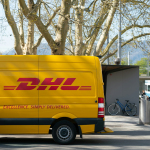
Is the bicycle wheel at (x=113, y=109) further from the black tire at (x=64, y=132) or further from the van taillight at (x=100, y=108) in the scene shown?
the black tire at (x=64, y=132)

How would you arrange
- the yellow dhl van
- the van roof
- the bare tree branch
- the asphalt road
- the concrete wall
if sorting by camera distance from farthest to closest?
1. the concrete wall
2. the bare tree branch
3. the van roof
4. the yellow dhl van
5. the asphalt road

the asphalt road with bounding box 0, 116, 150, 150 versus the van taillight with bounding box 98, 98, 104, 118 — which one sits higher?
the van taillight with bounding box 98, 98, 104, 118

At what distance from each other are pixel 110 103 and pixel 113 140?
7879mm

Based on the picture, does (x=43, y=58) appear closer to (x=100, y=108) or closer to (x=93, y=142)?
(x=100, y=108)

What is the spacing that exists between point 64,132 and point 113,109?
9.28 metres

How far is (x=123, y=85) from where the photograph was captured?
56.1 feet

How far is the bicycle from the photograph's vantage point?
A: 1708 centimetres

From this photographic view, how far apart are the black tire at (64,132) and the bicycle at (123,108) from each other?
29.5ft

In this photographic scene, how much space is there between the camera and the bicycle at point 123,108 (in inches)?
Result: 672

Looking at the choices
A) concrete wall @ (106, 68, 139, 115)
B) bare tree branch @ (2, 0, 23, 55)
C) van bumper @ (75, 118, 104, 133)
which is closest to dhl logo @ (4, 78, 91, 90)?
van bumper @ (75, 118, 104, 133)

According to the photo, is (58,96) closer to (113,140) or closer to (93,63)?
(93,63)

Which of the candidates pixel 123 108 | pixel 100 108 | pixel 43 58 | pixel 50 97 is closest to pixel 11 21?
pixel 43 58

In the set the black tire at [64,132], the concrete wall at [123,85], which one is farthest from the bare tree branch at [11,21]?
the black tire at [64,132]

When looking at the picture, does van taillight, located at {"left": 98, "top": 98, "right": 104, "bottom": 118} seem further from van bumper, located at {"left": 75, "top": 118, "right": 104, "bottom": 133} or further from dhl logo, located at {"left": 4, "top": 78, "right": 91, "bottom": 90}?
dhl logo, located at {"left": 4, "top": 78, "right": 91, "bottom": 90}
